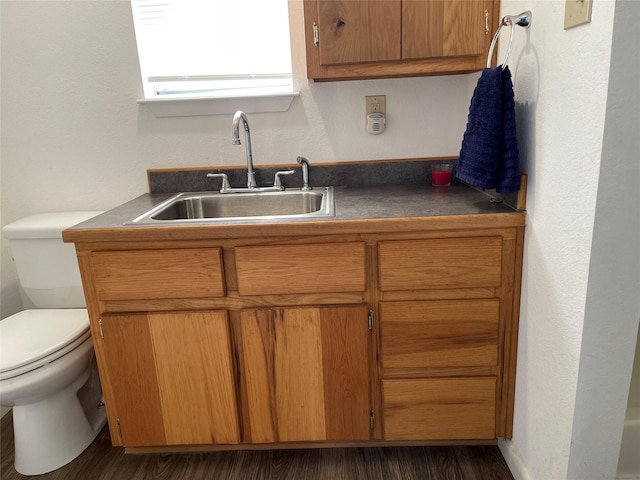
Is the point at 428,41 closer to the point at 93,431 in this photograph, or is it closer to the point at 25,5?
the point at 25,5

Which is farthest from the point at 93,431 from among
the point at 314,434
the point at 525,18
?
the point at 525,18

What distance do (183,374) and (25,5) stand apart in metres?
1.49

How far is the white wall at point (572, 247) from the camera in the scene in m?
0.88

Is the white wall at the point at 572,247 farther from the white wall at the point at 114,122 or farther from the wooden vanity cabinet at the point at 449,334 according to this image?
the white wall at the point at 114,122

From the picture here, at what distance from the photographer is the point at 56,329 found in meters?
1.51

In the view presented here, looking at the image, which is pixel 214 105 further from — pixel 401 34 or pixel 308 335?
pixel 308 335

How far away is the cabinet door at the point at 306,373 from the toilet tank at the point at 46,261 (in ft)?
2.60

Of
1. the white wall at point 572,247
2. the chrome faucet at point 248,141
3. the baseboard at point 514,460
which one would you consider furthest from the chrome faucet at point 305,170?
the baseboard at point 514,460

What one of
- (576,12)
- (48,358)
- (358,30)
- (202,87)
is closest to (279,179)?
(202,87)

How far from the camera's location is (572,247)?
99 centimetres

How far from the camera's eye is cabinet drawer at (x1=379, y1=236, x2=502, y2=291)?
126 cm

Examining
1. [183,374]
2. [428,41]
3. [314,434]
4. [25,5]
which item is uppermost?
[25,5]

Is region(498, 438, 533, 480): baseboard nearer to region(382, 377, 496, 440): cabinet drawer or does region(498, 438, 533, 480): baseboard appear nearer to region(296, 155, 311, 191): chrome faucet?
region(382, 377, 496, 440): cabinet drawer

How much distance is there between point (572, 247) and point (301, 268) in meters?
0.68
